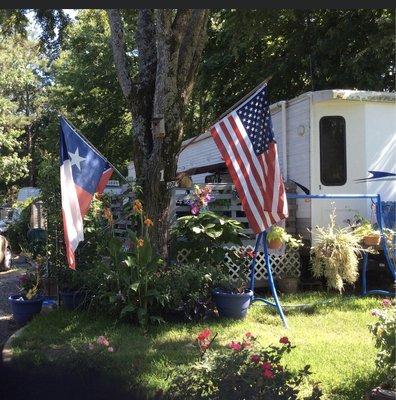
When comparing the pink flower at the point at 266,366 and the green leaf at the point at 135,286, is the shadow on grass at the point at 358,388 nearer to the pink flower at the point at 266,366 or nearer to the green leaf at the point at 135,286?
the pink flower at the point at 266,366

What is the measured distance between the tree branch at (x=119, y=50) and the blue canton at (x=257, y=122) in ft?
6.20

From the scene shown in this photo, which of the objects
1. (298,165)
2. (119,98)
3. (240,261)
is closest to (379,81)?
(298,165)

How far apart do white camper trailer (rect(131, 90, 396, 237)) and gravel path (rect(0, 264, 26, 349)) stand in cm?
455

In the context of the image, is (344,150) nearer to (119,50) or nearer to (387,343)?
(119,50)

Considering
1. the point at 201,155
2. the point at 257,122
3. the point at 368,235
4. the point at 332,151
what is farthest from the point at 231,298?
the point at 201,155

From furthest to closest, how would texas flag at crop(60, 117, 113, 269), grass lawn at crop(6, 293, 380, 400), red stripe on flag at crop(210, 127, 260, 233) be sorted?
red stripe on flag at crop(210, 127, 260, 233)
texas flag at crop(60, 117, 113, 269)
grass lawn at crop(6, 293, 380, 400)

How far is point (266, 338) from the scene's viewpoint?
5.84 m

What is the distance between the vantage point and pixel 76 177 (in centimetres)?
606

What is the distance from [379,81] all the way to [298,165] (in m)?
5.32

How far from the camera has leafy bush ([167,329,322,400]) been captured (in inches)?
121

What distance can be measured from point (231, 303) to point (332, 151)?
140 inches

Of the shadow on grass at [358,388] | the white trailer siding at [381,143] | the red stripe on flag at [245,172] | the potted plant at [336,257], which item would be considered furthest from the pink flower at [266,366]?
the white trailer siding at [381,143]

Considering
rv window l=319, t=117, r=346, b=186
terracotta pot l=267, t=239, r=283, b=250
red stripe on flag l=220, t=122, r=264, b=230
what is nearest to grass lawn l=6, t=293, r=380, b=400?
terracotta pot l=267, t=239, r=283, b=250

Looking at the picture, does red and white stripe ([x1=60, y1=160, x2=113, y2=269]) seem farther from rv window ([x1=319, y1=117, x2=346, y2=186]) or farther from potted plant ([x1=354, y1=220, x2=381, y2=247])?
rv window ([x1=319, y1=117, x2=346, y2=186])
